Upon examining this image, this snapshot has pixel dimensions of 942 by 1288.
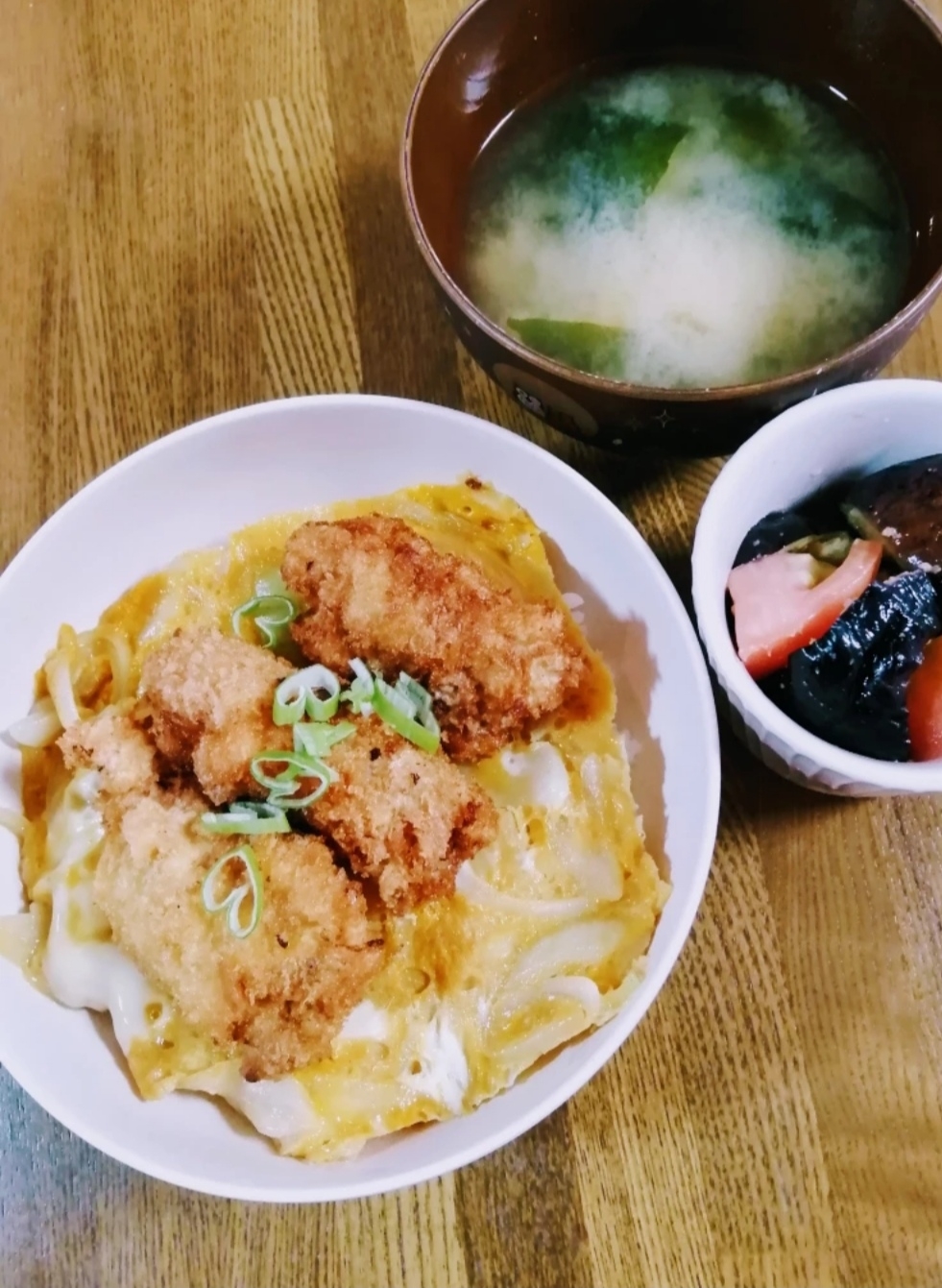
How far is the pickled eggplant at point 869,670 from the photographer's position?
0.99 m

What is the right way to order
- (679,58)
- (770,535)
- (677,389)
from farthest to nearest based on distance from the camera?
(679,58) → (770,535) → (677,389)

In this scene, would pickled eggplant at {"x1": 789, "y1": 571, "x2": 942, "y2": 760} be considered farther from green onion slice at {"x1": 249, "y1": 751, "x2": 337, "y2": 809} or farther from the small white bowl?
green onion slice at {"x1": 249, "y1": 751, "x2": 337, "y2": 809}

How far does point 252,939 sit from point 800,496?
0.69m

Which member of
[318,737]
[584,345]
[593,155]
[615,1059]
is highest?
[593,155]

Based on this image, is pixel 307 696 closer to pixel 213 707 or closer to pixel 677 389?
pixel 213 707

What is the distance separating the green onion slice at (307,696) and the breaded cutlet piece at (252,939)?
0.37 ft

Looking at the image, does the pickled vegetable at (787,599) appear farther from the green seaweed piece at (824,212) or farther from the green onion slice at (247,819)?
the green onion slice at (247,819)

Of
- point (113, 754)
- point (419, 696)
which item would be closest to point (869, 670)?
point (419, 696)

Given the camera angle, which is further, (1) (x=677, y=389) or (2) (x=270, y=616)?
(2) (x=270, y=616)

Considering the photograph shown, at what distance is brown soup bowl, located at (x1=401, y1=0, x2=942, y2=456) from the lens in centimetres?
99

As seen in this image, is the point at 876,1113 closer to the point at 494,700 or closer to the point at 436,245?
the point at 494,700

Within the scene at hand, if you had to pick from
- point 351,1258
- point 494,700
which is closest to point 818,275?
point 494,700

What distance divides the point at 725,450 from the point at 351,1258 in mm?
901

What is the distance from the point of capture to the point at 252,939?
0.98 m
